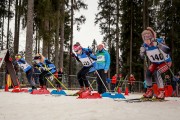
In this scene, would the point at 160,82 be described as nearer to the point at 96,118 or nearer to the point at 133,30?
the point at 96,118

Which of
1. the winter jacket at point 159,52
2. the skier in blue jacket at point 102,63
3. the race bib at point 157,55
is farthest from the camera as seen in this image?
the skier in blue jacket at point 102,63

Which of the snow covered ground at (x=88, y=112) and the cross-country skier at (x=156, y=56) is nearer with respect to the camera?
the snow covered ground at (x=88, y=112)

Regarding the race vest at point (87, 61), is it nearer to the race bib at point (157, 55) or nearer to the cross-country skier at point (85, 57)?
the cross-country skier at point (85, 57)

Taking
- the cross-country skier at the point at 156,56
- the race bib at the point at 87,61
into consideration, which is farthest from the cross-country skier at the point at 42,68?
the cross-country skier at the point at 156,56

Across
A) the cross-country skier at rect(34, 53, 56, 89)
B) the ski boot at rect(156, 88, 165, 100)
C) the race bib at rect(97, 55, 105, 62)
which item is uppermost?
the race bib at rect(97, 55, 105, 62)

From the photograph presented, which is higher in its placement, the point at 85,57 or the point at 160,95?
the point at 85,57

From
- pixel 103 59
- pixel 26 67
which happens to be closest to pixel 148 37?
pixel 103 59

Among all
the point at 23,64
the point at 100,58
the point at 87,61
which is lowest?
the point at 23,64

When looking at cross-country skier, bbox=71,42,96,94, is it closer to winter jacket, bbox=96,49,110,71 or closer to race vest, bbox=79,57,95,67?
race vest, bbox=79,57,95,67

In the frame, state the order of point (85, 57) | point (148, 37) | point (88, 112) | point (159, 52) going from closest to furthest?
point (88, 112) → point (159, 52) → point (148, 37) → point (85, 57)

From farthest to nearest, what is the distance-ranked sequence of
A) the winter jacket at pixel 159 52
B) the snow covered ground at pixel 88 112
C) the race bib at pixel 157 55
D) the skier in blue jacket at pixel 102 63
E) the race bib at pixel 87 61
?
the race bib at pixel 87 61 → the skier in blue jacket at pixel 102 63 → the race bib at pixel 157 55 → the winter jacket at pixel 159 52 → the snow covered ground at pixel 88 112

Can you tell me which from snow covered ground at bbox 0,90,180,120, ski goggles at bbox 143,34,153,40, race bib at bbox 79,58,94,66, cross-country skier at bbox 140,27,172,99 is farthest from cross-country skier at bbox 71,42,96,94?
snow covered ground at bbox 0,90,180,120

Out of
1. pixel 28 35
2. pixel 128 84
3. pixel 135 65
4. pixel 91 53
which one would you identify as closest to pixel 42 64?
pixel 91 53

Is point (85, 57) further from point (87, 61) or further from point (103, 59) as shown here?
point (103, 59)
